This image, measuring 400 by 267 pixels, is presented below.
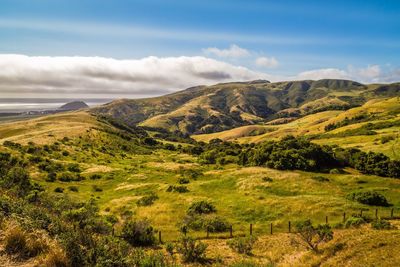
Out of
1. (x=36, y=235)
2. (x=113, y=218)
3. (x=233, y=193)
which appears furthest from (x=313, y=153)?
(x=36, y=235)

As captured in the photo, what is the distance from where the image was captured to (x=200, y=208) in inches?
1874

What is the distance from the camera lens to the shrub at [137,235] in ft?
108

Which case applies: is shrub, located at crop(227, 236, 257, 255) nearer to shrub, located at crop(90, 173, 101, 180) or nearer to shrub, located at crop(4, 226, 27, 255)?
shrub, located at crop(4, 226, 27, 255)

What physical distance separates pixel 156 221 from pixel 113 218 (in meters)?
6.15

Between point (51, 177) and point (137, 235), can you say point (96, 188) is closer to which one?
point (51, 177)

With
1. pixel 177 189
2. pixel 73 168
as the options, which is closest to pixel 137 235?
pixel 177 189

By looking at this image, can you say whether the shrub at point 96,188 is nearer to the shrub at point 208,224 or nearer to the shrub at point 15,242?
the shrub at point 208,224

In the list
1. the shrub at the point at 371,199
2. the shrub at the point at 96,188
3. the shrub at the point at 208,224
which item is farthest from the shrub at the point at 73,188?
the shrub at the point at 371,199

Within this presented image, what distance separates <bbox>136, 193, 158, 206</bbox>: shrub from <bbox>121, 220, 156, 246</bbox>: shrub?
19773mm

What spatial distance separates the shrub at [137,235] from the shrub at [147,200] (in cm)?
1977

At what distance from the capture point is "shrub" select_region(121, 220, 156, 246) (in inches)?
1298

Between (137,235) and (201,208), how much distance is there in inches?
624

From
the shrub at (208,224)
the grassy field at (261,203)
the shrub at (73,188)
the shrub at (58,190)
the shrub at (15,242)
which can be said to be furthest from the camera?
the shrub at (73,188)

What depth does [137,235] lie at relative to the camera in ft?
109
